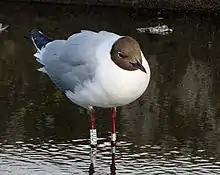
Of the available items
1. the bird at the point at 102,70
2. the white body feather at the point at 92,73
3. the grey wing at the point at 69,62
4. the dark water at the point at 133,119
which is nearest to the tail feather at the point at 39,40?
the grey wing at the point at 69,62

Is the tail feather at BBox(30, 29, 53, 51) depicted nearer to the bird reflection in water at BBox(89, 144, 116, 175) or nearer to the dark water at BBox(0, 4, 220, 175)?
the dark water at BBox(0, 4, 220, 175)

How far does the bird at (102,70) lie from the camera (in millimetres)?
5051

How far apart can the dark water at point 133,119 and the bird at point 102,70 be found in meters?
0.56

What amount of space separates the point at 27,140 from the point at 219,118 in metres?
2.06

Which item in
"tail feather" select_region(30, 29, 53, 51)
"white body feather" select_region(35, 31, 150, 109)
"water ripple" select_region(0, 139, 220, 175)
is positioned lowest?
"water ripple" select_region(0, 139, 220, 175)

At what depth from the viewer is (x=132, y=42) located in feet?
Result: 16.8

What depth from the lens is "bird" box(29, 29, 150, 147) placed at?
505cm

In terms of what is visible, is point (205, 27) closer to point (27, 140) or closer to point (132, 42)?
point (27, 140)

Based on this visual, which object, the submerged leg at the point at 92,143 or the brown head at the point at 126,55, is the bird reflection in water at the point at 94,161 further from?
the brown head at the point at 126,55

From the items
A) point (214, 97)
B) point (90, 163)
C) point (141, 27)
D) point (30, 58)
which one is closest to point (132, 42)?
point (90, 163)

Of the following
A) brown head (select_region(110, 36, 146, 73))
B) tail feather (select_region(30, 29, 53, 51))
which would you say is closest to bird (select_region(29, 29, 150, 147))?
brown head (select_region(110, 36, 146, 73))

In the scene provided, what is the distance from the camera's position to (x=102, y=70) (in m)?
5.09

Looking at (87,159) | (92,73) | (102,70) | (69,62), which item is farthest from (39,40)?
(102,70)

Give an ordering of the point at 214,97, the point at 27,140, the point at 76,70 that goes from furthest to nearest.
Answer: the point at 214,97, the point at 27,140, the point at 76,70
